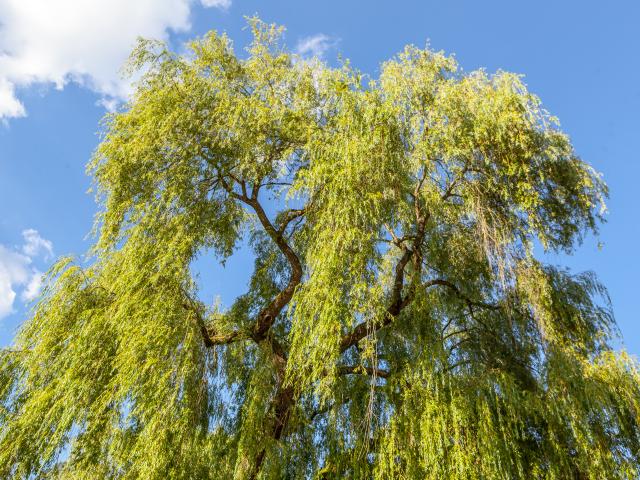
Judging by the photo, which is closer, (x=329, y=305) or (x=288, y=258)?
(x=329, y=305)

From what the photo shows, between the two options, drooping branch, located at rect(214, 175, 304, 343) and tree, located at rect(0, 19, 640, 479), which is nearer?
tree, located at rect(0, 19, 640, 479)

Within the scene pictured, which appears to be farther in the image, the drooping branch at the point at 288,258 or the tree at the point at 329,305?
the drooping branch at the point at 288,258

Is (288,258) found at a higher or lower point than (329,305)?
higher

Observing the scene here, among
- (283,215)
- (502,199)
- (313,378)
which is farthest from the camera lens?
(283,215)

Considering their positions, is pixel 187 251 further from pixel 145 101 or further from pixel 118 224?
pixel 145 101

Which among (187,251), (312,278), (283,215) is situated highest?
(283,215)

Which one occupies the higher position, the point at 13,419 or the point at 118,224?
the point at 118,224

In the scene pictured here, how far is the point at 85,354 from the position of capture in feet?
15.9

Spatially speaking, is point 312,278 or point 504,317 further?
point 504,317

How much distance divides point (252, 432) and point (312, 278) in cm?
178

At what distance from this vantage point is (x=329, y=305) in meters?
4.74

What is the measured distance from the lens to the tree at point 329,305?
15.0 feet

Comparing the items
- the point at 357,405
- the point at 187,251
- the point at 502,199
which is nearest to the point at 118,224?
the point at 187,251

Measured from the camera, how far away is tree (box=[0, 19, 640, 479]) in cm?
458
